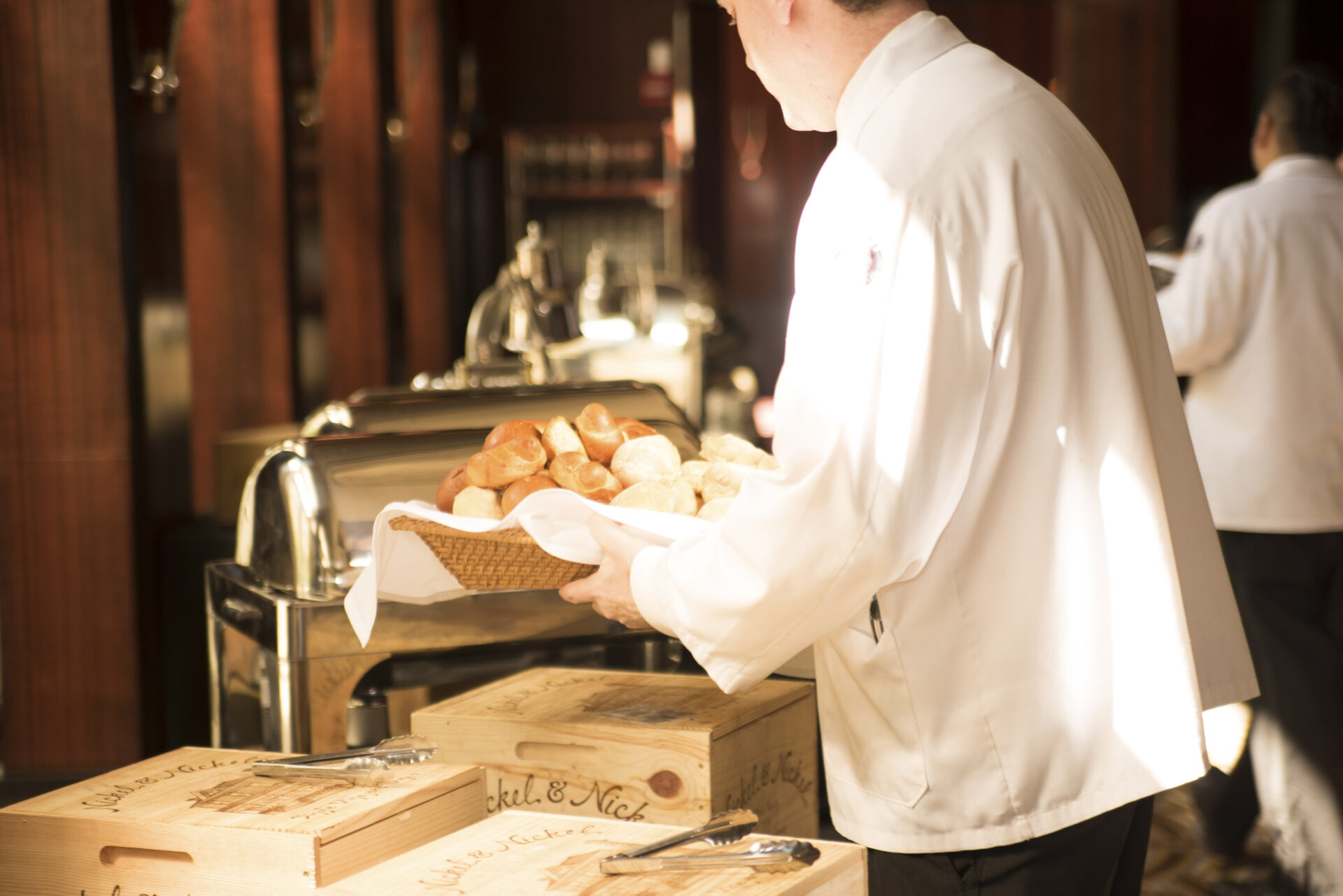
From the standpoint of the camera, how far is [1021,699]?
1.25 meters

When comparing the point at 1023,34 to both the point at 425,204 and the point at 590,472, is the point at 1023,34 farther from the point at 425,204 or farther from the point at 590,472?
the point at 590,472

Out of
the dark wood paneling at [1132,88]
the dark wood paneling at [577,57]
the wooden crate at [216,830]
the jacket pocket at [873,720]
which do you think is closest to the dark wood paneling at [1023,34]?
the dark wood paneling at [1132,88]

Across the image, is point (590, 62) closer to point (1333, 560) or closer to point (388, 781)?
point (1333, 560)

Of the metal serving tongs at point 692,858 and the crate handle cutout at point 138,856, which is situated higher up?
the metal serving tongs at point 692,858

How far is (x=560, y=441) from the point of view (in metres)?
1.75

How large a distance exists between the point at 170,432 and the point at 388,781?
1454 millimetres

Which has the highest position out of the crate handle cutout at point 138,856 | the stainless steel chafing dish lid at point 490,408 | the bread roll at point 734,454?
the stainless steel chafing dish lid at point 490,408

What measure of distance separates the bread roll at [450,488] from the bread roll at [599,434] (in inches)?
6.7

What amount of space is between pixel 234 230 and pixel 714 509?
2.87 meters

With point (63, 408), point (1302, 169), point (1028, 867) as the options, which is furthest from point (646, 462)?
point (1302, 169)

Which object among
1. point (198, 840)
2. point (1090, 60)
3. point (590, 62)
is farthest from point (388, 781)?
point (590, 62)

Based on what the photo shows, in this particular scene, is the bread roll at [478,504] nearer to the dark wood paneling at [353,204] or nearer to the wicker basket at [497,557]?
the wicker basket at [497,557]

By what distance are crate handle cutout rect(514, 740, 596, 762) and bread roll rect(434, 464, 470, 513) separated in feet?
1.02

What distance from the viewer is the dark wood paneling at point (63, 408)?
2342mm
